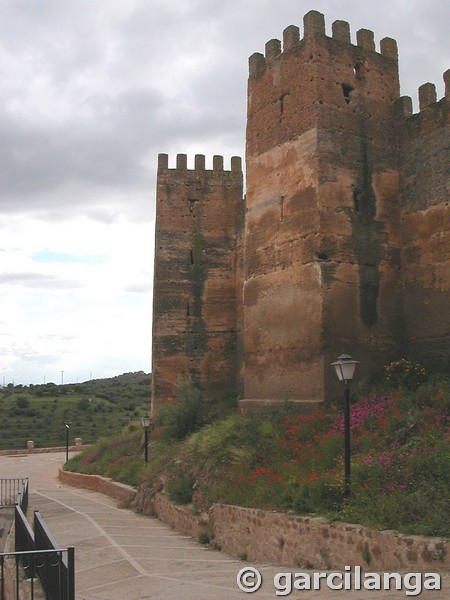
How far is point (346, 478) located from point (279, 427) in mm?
4764

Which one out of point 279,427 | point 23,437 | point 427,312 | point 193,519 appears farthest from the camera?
point 23,437

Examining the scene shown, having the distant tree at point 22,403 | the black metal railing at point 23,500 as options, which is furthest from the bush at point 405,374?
the distant tree at point 22,403

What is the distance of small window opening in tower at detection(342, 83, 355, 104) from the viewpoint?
16.4 metres

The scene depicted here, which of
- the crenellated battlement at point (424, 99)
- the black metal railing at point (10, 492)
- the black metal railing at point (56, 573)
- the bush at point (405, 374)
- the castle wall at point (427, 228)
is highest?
the crenellated battlement at point (424, 99)

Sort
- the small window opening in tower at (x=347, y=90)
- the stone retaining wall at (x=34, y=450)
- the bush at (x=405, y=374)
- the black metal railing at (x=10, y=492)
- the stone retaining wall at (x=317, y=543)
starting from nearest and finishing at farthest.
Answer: the stone retaining wall at (x=317, y=543), the bush at (x=405, y=374), the small window opening in tower at (x=347, y=90), the black metal railing at (x=10, y=492), the stone retaining wall at (x=34, y=450)

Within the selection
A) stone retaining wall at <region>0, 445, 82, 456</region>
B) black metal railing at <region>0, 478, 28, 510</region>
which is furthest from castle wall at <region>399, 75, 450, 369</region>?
stone retaining wall at <region>0, 445, 82, 456</region>

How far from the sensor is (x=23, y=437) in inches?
1849

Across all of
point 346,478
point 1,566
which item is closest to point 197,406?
point 346,478

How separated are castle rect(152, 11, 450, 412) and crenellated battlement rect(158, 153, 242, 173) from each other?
798cm

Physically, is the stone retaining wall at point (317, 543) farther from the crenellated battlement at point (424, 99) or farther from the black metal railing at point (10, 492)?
the black metal railing at point (10, 492)

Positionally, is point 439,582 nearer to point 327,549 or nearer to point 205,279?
point 327,549

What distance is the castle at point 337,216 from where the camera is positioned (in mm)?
Answer: 15312

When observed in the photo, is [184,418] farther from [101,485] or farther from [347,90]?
[347,90]

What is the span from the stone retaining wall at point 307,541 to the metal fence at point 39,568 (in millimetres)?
3385
